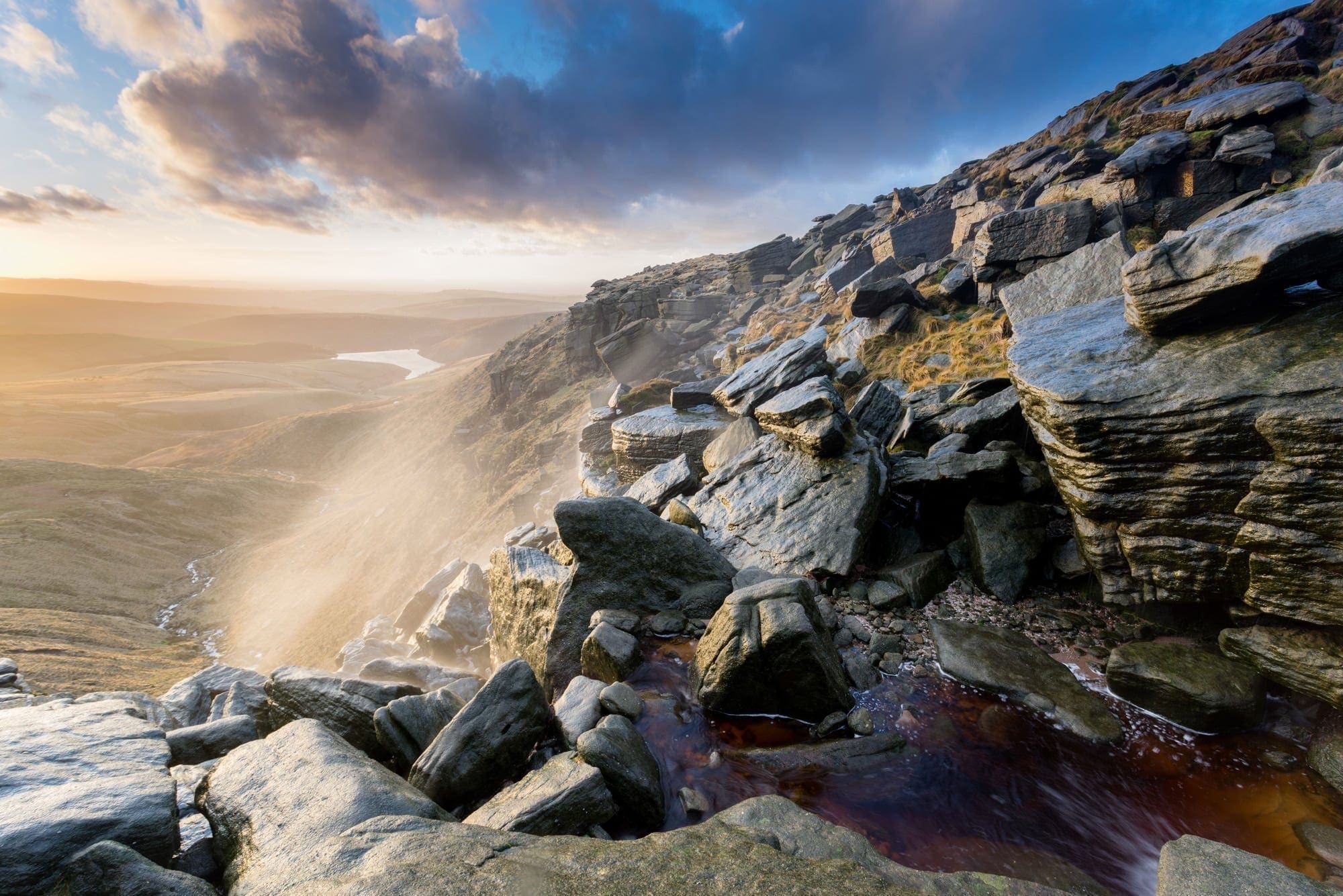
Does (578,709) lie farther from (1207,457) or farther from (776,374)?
(776,374)

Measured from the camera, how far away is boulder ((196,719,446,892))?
19.2ft

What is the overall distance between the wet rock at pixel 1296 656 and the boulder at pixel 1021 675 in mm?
2552

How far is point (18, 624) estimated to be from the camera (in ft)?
102

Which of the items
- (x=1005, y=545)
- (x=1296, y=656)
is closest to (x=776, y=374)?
(x=1005, y=545)

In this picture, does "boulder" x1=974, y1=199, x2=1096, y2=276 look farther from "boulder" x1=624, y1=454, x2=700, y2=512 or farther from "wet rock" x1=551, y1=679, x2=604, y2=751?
"wet rock" x1=551, y1=679, x2=604, y2=751

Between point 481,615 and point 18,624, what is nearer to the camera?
point 481,615

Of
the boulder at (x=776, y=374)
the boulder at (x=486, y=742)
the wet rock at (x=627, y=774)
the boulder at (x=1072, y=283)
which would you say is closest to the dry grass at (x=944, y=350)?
the boulder at (x=1072, y=283)

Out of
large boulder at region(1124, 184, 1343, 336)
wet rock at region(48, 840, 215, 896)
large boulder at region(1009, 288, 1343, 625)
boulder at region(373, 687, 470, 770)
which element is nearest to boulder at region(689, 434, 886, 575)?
large boulder at region(1009, 288, 1343, 625)

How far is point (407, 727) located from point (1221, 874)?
39.3 ft

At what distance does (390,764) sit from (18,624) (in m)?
41.4

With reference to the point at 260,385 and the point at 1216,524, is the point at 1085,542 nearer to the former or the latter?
the point at 1216,524

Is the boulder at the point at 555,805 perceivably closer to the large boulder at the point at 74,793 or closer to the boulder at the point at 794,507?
the large boulder at the point at 74,793

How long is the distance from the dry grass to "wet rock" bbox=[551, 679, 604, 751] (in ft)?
65.9

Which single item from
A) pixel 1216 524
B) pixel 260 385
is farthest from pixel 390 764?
pixel 260 385
